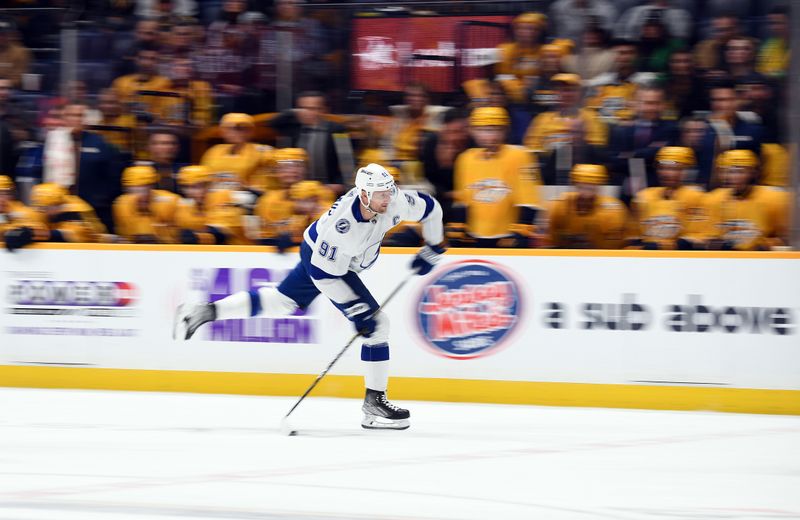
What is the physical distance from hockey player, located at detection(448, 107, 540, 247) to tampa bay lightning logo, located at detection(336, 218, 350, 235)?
1432 millimetres

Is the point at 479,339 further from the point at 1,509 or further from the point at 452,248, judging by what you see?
the point at 1,509

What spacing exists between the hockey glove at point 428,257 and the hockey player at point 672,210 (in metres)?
1.48

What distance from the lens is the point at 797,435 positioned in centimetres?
659

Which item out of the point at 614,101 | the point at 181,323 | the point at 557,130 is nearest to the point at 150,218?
the point at 181,323

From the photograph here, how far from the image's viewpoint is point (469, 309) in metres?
7.63

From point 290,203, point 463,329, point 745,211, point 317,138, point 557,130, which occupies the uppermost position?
point 557,130

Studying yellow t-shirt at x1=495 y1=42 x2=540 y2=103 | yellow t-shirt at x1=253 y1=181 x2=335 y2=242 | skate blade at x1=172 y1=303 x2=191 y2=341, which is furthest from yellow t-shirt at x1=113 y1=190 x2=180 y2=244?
yellow t-shirt at x1=495 y1=42 x2=540 y2=103

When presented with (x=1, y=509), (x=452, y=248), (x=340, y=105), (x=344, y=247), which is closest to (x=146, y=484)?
(x=1, y=509)

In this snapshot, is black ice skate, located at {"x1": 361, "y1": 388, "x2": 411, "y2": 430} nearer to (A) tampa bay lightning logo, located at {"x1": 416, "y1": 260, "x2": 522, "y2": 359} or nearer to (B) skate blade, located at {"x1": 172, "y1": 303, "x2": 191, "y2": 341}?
(A) tampa bay lightning logo, located at {"x1": 416, "y1": 260, "x2": 522, "y2": 359}

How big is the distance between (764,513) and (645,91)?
3924 mm

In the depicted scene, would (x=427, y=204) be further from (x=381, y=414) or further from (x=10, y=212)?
(x=10, y=212)

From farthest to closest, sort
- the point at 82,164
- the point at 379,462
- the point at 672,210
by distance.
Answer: the point at 82,164 → the point at 672,210 → the point at 379,462

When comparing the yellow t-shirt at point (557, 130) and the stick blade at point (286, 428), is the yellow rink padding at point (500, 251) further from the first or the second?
the stick blade at point (286, 428)

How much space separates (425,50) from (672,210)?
217 cm
